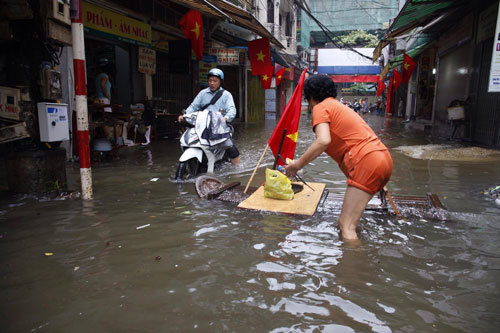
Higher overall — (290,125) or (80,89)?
(80,89)

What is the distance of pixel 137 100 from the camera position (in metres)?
11.3

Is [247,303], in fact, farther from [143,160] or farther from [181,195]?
[143,160]

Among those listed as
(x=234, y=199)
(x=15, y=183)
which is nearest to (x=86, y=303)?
(x=234, y=199)

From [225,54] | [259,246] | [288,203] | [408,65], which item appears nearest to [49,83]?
[288,203]

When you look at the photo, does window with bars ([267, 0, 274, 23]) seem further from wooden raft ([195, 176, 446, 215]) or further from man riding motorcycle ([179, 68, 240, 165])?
wooden raft ([195, 176, 446, 215])

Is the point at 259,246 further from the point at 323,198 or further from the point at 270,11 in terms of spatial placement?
the point at 270,11

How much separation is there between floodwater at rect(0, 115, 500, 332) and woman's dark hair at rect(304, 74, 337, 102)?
1.33m

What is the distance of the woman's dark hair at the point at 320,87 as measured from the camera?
324 cm

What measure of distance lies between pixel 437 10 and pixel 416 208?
391 inches

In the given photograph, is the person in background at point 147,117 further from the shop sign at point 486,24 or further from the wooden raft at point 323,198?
the shop sign at point 486,24

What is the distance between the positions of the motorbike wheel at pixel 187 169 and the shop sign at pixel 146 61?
6.09m

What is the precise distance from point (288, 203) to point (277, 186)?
25cm

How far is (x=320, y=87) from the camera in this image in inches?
128

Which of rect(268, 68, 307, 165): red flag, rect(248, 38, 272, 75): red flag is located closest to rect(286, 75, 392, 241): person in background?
rect(268, 68, 307, 165): red flag
